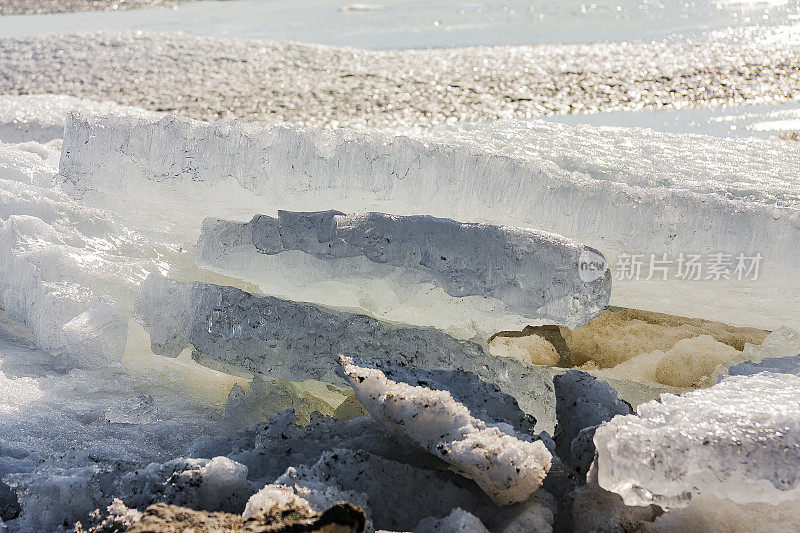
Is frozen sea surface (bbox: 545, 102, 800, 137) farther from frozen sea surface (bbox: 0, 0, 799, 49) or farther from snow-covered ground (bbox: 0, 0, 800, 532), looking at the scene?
frozen sea surface (bbox: 0, 0, 799, 49)

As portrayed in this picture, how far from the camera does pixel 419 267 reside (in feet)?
3.85

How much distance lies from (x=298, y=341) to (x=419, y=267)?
0.76 feet

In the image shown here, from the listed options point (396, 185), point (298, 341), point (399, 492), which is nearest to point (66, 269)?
point (298, 341)

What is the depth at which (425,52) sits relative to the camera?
389 cm

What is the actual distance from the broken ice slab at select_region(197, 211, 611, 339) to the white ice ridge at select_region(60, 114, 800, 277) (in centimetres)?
7

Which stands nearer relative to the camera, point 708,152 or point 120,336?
point 120,336

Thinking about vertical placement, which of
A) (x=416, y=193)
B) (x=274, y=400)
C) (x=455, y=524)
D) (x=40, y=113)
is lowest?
(x=274, y=400)

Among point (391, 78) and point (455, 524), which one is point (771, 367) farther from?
point (391, 78)

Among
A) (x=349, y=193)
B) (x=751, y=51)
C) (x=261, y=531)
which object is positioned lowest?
(x=261, y=531)

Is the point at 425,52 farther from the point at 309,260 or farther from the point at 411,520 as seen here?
the point at 411,520

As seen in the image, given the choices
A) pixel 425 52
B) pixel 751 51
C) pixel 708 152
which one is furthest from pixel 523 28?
pixel 708 152

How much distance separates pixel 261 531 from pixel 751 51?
3631 mm

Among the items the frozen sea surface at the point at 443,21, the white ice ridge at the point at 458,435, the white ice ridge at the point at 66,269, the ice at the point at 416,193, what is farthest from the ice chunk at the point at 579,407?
the frozen sea surface at the point at 443,21

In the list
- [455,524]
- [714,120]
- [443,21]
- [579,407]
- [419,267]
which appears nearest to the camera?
[455,524]
